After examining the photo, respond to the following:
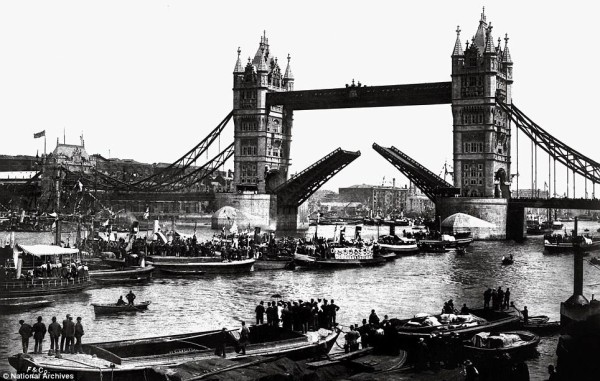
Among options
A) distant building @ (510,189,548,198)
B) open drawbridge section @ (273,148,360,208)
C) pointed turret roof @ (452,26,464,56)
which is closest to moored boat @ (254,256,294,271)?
open drawbridge section @ (273,148,360,208)

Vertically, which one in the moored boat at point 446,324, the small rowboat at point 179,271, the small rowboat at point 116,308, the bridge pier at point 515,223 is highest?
the bridge pier at point 515,223

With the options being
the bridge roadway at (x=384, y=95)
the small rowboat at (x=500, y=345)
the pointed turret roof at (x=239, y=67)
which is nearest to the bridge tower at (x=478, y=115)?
the bridge roadway at (x=384, y=95)

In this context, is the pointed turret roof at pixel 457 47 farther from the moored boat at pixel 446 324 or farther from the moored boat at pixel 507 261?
the moored boat at pixel 446 324

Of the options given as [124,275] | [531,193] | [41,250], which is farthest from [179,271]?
[531,193]

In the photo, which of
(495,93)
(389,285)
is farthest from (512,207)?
(389,285)

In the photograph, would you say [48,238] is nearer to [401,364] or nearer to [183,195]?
[183,195]

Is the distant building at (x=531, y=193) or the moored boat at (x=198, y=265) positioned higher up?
the distant building at (x=531, y=193)
